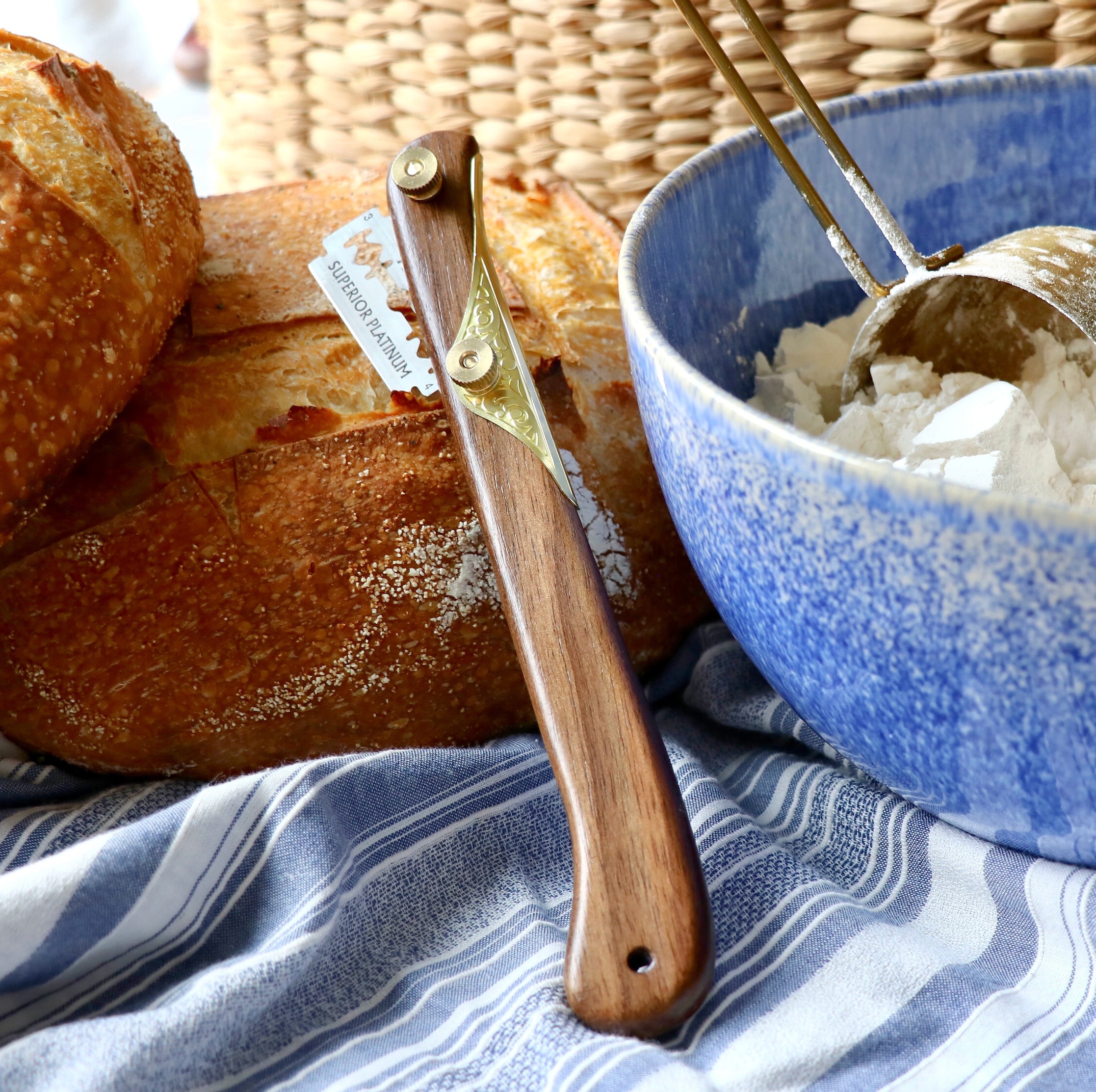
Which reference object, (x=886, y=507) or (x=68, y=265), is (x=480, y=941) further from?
(x=68, y=265)

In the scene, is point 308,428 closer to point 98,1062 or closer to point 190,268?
point 190,268

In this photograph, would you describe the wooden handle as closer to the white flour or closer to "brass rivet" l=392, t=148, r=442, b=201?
"brass rivet" l=392, t=148, r=442, b=201

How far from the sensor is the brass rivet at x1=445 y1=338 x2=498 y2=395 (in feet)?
2.13

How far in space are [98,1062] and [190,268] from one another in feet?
1.56

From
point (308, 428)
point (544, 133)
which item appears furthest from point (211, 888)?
point (544, 133)

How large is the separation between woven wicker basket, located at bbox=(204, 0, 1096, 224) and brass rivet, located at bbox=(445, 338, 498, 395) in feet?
1.09

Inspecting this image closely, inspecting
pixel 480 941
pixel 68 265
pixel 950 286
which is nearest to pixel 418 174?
pixel 68 265

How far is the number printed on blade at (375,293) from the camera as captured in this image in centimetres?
75

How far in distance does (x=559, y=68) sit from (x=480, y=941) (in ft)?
2.30

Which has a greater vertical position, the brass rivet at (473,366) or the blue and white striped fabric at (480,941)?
the brass rivet at (473,366)

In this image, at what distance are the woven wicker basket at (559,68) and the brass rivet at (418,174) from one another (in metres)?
0.24

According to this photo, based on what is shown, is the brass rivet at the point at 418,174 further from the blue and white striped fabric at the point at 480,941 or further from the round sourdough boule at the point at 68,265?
the blue and white striped fabric at the point at 480,941

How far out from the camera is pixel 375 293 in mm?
780

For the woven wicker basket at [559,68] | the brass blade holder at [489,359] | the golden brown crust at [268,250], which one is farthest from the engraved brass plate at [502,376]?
the woven wicker basket at [559,68]
